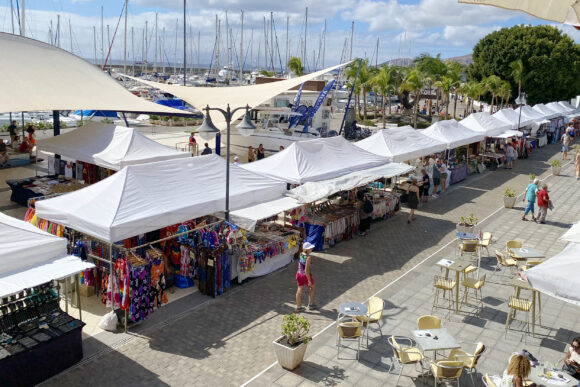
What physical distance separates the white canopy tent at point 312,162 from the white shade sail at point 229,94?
251 inches

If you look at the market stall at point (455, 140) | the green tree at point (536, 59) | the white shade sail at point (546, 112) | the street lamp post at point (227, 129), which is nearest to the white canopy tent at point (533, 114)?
the white shade sail at point (546, 112)

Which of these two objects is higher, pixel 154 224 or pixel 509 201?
pixel 154 224

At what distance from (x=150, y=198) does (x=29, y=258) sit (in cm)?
311

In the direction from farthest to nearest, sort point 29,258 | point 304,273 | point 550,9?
1. point 304,273
2. point 29,258
3. point 550,9

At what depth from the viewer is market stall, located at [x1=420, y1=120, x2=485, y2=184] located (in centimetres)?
2248

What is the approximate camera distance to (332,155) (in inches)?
622

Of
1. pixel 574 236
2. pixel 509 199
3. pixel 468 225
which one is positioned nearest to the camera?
pixel 574 236

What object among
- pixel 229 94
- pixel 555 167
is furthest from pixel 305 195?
pixel 555 167

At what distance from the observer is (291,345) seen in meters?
8.27

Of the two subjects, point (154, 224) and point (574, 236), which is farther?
point (154, 224)

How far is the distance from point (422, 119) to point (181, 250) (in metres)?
44.9

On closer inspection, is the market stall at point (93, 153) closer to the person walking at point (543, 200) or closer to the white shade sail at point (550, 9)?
the person walking at point (543, 200)

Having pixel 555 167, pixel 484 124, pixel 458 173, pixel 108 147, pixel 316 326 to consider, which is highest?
pixel 484 124

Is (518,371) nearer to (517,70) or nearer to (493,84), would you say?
(493,84)
